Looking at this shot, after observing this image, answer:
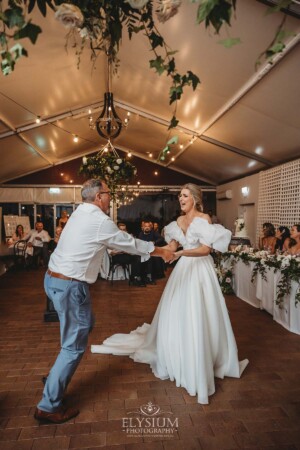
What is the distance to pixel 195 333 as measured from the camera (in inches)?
101

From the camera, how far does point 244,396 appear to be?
259 cm

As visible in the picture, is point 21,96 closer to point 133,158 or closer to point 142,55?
point 142,55

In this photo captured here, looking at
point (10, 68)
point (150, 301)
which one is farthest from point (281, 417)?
point (150, 301)

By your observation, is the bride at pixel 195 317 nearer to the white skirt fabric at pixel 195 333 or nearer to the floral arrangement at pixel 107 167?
the white skirt fabric at pixel 195 333

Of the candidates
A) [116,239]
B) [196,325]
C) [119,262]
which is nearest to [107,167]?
[119,262]

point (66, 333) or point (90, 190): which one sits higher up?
point (90, 190)

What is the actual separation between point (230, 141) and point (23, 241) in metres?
6.61

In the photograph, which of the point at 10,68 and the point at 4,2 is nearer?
the point at 10,68

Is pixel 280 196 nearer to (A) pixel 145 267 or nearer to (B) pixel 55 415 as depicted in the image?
(A) pixel 145 267

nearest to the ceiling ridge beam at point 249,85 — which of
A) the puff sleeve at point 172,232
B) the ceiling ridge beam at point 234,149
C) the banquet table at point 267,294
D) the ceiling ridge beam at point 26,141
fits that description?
the ceiling ridge beam at point 234,149

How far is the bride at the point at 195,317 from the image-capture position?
2568 mm

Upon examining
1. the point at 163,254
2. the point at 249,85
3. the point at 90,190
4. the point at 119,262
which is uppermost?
the point at 249,85

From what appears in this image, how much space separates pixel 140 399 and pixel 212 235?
1.46 meters

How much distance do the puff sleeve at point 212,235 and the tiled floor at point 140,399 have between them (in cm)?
122
